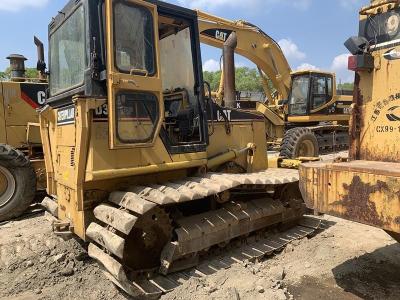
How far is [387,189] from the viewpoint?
283 centimetres

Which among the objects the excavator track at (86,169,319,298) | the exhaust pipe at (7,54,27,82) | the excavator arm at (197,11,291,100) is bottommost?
the excavator track at (86,169,319,298)

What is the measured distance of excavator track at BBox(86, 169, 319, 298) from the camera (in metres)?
3.54

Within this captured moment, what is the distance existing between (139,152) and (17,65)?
5273 millimetres

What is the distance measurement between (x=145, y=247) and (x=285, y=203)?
A: 2.14 metres

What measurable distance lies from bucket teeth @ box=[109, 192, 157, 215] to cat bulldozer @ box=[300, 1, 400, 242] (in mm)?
1451

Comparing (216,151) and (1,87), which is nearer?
(216,151)

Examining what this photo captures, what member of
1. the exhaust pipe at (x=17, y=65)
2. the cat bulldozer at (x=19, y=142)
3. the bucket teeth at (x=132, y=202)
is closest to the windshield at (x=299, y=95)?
the cat bulldozer at (x=19, y=142)

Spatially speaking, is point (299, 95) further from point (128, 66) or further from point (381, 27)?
point (128, 66)

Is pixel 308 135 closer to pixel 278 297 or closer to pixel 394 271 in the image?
pixel 394 271

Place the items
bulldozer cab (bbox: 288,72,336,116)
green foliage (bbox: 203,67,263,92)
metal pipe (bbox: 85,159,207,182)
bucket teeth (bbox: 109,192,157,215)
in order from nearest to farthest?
bucket teeth (bbox: 109,192,157,215)
metal pipe (bbox: 85,159,207,182)
bulldozer cab (bbox: 288,72,336,116)
green foliage (bbox: 203,67,263,92)

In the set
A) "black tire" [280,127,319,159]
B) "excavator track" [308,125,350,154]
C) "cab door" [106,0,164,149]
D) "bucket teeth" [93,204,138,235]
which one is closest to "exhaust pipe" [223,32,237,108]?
"cab door" [106,0,164,149]

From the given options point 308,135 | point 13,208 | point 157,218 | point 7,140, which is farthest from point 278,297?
point 308,135

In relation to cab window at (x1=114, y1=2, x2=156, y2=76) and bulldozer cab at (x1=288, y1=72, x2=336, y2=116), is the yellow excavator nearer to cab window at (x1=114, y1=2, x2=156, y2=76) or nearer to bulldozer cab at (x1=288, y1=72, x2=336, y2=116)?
bulldozer cab at (x1=288, y1=72, x2=336, y2=116)

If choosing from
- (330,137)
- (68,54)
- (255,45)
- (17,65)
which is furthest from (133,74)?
(330,137)
